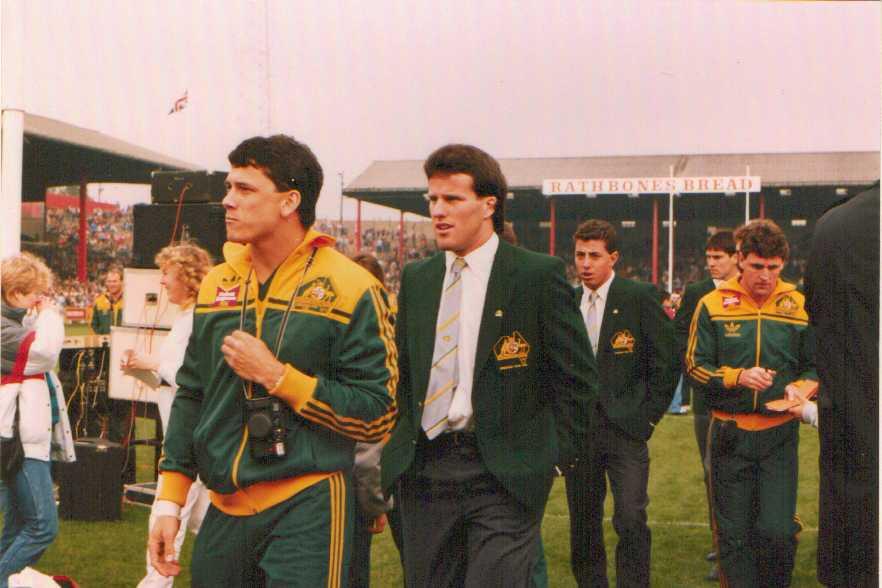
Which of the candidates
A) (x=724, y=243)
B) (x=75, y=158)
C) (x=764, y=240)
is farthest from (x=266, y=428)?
(x=75, y=158)

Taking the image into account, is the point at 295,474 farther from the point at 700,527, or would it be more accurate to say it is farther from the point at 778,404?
the point at 700,527

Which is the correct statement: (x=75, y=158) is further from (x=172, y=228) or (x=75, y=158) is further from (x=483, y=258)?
(x=483, y=258)

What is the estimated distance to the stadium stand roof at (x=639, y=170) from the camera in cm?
3075

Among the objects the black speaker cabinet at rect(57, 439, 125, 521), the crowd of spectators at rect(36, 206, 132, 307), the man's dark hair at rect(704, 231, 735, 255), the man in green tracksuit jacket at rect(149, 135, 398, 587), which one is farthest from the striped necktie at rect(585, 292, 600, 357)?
the crowd of spectators at rect(36, 206, 132, 307)

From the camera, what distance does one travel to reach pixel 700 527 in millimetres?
7203

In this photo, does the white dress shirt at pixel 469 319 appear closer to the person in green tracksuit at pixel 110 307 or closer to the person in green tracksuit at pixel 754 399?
the person in green tracksuit at pixel 754 399

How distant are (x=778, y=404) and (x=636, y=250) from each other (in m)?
39.9

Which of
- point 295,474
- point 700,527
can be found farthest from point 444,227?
point 700,527

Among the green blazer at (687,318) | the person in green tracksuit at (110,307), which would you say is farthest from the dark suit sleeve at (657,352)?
the person in green tracksuit at (110,307)

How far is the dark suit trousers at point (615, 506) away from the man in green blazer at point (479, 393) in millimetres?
1819

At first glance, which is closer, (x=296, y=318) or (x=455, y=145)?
(x=296, y=318)

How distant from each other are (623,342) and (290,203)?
2.73 m

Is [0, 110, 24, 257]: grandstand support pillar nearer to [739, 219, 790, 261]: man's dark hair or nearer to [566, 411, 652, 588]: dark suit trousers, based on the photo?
[566, 411, 652, 588]: dark suit trousers

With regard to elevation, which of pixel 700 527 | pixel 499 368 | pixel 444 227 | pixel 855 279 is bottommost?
pixel 700 527
